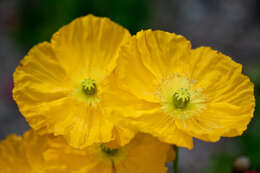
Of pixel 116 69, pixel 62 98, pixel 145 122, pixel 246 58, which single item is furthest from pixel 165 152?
pixel 246 58

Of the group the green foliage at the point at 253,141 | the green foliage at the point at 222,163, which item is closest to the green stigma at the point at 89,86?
the green foliage at the point at 222,163

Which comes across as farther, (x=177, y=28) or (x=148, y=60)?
(x=177, y=28)

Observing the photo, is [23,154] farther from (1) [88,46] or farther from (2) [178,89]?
(2) [178,89]

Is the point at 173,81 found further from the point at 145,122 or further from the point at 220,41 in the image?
the point at 220,41

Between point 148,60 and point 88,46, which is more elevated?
point 88,46

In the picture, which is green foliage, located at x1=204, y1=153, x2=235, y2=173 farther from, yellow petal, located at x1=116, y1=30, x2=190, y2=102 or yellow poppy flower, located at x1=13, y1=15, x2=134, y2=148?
yellow poppy flower, located at x1=13, y1=15, x2=134, y2=148

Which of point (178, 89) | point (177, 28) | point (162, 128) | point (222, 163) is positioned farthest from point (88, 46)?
point (177, 28)

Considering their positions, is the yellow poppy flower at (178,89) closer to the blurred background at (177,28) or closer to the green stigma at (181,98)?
the green stigma at (181,98)
